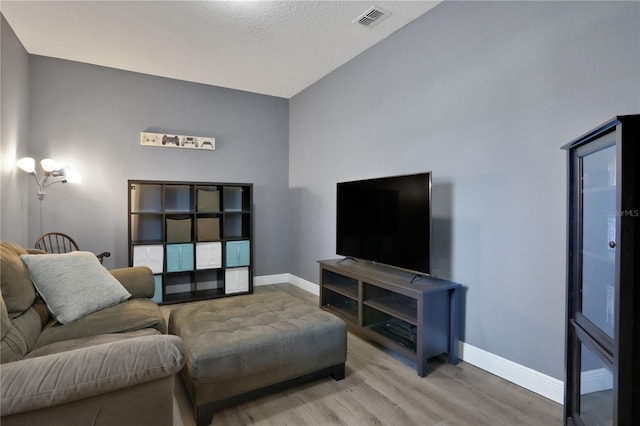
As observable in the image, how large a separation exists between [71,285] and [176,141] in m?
2.62

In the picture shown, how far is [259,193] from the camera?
186 inches

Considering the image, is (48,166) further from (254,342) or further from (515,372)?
(515,372)

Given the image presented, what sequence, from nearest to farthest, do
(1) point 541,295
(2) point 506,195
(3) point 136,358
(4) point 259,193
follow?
1. (3) point 136,358
2. (1) point 541,295
3. (2) point 506,195
4. (4) point 259,193

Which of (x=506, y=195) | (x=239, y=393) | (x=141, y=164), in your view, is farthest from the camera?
(x=141, y=164)

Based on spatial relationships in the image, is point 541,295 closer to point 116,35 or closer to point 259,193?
point 259,193

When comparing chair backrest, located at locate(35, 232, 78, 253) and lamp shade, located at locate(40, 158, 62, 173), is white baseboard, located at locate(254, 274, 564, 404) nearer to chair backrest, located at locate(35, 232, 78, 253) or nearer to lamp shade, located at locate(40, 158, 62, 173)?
chair backrest, located at locate(35, 232, 78, 253)

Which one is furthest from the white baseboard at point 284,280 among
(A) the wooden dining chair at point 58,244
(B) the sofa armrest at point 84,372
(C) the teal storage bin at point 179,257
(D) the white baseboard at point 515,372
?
(B) the sofa armrest at point 84,372

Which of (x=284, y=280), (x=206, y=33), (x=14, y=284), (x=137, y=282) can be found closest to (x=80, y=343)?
(x=14, y=284)

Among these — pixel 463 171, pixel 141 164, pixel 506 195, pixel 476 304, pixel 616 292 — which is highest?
pixel 141 164

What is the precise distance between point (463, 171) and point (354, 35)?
167 cm

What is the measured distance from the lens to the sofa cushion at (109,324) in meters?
1.67

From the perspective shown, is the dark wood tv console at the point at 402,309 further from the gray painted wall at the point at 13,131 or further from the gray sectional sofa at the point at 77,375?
the gray painted wall at the point at 13,131

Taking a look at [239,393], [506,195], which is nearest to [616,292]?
[506,195]

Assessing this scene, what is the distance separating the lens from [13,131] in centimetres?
296
